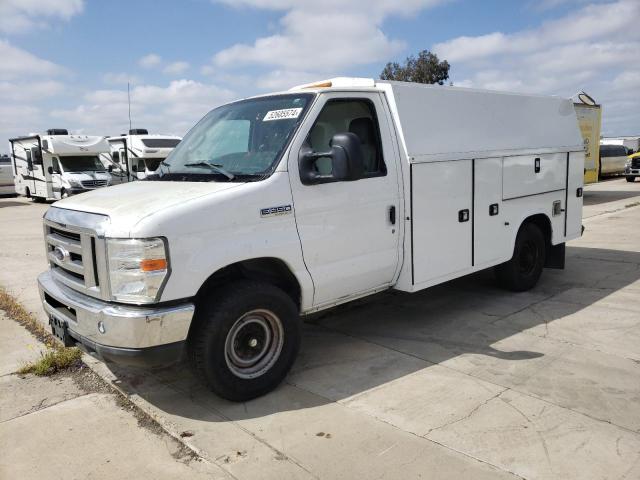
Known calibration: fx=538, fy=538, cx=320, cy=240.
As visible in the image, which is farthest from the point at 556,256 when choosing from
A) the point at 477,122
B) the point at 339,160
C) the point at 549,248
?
the point at 339,160

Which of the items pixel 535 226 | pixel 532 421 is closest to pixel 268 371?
pixel 532 421

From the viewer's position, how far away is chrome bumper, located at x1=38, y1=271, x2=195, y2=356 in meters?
3.48

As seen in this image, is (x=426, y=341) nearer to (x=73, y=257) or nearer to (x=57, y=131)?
(x=73, y=257)

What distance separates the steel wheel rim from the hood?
957mm

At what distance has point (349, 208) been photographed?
4465mm

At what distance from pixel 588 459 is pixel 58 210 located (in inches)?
164

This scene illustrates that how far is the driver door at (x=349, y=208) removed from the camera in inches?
167

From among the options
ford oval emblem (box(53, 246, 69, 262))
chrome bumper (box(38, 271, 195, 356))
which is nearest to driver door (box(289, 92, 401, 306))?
chrome bumper (box(38, 271, 195, 356))

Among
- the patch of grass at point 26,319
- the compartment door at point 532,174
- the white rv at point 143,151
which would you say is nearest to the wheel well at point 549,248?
the compartment door at point 532,174

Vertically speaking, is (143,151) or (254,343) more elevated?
(143,151)

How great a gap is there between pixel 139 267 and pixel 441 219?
3.00 meters

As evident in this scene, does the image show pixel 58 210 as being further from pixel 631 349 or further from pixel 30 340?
pixel 631 349

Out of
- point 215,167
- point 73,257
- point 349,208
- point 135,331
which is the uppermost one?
point 215,167

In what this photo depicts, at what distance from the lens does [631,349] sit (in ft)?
16.1
